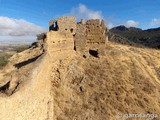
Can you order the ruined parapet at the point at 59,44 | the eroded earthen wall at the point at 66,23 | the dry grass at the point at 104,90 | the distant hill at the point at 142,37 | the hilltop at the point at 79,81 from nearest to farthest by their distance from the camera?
the hilltop at the point at 79,81 < the dry grass at the point at 104,90 < the ruined parapet at the point at 59,44 < the eroded earthen wall at the point at 66,23 < the distant hill at the point at 142,37

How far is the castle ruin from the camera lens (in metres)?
26.0

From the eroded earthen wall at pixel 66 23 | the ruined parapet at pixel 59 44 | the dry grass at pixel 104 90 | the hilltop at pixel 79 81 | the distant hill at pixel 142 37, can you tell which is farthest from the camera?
the distant hill at pixel 142 37

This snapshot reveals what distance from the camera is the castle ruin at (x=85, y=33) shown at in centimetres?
2597

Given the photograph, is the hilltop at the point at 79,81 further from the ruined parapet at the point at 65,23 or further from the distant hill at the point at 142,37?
the distant hill at the point at 142,37

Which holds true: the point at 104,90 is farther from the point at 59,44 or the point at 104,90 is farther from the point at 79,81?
the point at 59,44

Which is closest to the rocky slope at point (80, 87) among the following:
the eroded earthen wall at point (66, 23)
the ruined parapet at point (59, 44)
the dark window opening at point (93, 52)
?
the ruined parapet at point (59, 44)

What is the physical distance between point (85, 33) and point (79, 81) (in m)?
6.25

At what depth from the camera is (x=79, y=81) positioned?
72.8 ft

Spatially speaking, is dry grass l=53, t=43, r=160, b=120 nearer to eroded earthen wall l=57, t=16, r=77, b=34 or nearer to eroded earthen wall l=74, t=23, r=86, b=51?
eroded earthen wall l=74, t=23, r=86, b=51

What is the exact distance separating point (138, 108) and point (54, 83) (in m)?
7.04

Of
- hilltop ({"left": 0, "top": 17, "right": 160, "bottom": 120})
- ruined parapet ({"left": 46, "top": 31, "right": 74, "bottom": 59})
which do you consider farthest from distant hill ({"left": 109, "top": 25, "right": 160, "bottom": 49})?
ruined parapet ({"left": 46, "top": 31, "right": 74, "bottom": 59})

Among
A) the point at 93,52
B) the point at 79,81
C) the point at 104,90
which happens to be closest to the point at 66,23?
the point at 93,52

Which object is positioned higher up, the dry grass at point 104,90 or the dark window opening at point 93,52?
the dark window opening at point 93,52

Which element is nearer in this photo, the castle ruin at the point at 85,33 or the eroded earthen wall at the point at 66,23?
the castle ruin at the point at 85,33
